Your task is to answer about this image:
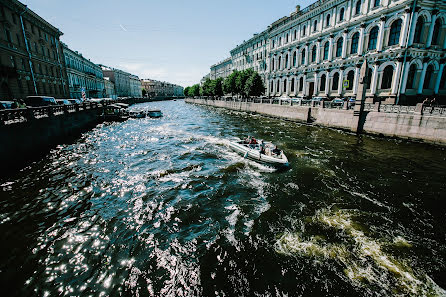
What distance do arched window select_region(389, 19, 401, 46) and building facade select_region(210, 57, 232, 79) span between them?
62.7 metres

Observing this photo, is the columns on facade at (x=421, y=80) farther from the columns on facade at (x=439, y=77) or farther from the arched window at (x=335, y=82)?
the arched window at (x=335, y=82)

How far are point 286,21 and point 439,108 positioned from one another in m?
39.6

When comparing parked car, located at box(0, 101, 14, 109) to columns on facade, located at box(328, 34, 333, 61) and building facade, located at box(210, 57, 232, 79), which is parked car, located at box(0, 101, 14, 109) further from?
building facade, located at box(210, 57, 232, 79)

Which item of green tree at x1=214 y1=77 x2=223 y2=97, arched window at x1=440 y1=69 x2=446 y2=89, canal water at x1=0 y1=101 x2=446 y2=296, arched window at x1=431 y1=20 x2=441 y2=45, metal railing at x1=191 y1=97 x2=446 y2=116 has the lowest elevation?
canal water at x1=0 y1=101 x2=446 y2=296

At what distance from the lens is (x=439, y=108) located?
1639 cm

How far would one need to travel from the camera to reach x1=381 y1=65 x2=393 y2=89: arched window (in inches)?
→ 1108

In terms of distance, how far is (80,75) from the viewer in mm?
60062

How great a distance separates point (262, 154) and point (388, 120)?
14766 mm

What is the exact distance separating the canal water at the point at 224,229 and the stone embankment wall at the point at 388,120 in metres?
4.09

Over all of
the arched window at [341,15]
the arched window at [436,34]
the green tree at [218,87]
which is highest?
the arched window at [341,15]

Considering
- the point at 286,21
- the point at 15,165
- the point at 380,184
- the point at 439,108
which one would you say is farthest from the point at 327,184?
the point at 286,21

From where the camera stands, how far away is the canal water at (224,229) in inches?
218

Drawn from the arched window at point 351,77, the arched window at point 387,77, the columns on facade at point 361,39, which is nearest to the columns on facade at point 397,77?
the arched window at point 387,77

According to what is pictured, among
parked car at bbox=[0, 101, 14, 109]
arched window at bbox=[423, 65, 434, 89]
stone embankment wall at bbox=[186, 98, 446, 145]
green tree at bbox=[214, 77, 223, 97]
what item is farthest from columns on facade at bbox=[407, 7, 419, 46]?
green tree at bbox=[214, 77, 223, 97]
